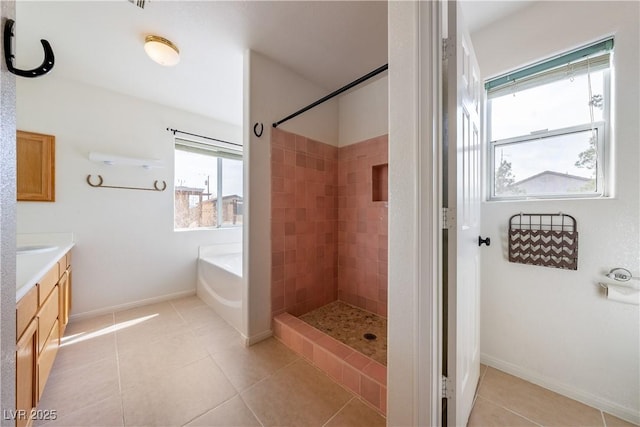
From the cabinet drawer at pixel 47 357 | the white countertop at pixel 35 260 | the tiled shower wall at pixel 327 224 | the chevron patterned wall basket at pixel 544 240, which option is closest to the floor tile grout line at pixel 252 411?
the tiled shower wall at pixel 327 224

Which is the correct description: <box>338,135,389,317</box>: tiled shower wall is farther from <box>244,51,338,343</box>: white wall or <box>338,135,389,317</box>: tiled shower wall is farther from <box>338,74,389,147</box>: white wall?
<box>244,51,338,343</box>: white wall

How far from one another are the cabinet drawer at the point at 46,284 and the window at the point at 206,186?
1.38 metres

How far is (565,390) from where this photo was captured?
1.35 m

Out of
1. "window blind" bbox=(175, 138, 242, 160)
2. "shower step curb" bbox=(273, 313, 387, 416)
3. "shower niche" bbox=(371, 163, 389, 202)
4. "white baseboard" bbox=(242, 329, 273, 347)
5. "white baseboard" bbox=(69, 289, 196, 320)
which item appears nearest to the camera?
"shower step curb" bbox=(273, 313, 387, 416)

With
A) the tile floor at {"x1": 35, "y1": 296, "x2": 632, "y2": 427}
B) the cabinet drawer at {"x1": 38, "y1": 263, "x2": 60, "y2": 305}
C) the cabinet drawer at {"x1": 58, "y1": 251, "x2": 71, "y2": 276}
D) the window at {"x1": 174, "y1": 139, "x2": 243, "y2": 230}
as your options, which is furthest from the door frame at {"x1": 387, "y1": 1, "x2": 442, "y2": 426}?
the window at {"x1": 174, "y1": 139, "x2": 243, "y2": 230}

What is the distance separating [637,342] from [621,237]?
0.56 m

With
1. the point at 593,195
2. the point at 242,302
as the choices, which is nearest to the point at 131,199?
the point at 242,302

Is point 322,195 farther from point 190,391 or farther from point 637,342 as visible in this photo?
point 637,342

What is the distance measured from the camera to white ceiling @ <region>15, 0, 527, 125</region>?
1.48m

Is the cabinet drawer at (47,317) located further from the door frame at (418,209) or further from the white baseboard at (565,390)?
the white baseboard at (565,390)

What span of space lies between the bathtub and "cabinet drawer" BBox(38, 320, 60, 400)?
1134 mm

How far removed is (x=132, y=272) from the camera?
2.53 metres

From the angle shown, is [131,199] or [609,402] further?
[131,199]

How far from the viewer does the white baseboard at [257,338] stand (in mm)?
1827
